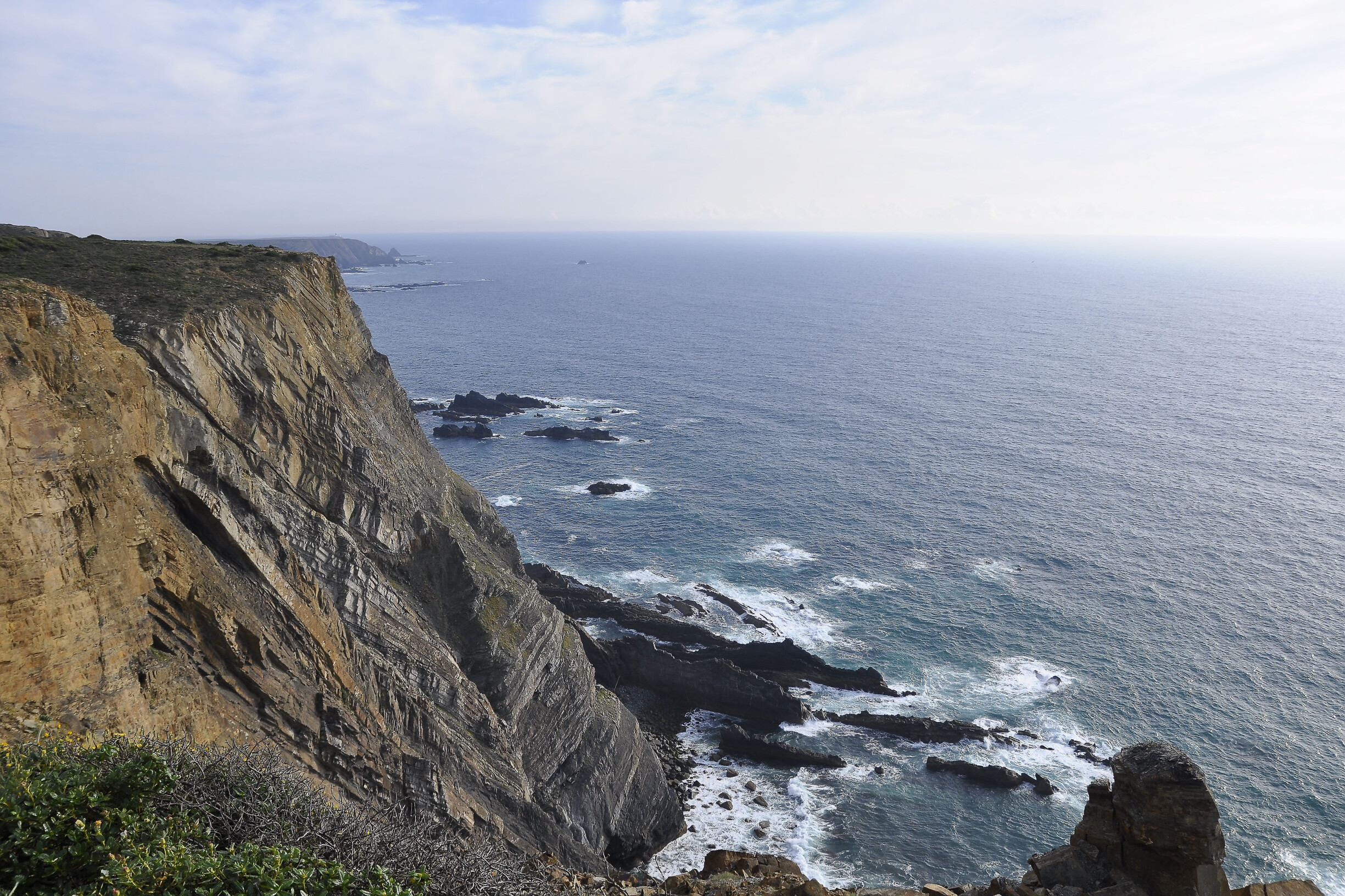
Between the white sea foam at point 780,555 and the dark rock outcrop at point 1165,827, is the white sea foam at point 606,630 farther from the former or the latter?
the dark rock outcrop at point 1165,827

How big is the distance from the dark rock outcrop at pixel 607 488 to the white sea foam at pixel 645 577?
63.5ft

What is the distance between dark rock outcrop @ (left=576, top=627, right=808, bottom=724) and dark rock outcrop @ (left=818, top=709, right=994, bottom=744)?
14.2 ft

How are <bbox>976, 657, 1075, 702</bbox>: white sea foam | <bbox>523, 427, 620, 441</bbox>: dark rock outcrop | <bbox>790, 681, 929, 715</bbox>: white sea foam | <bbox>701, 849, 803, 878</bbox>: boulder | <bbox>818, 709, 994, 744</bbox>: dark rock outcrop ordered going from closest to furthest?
<bbox>701, 849, 803, 878</bbox>: boulder, <bbox>818, 709, 994, 744</bbox>: dark rock outcrop, <bbox>790, 681, 929, 715</bbox>: white sea foam, <bbox>976, 657, 1075, 702</bbox>: white sea foam, <bbox>523, 427, 620, 441</bbox>: dark rock outcrop

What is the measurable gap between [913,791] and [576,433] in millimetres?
76735

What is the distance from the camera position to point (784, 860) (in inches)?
1246

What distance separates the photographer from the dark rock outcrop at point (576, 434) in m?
115

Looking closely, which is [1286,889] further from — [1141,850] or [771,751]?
[771,751]

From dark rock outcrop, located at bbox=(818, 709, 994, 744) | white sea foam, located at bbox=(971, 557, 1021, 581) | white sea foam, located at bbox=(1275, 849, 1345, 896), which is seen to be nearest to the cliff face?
dark rock outcrop, located at bbox=(818, 709, 994, 744)

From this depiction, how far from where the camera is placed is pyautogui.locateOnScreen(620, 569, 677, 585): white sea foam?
7438cm

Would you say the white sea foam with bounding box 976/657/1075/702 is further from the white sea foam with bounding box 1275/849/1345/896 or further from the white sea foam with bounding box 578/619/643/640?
the white sea foam with bounding box 578/619/643/640

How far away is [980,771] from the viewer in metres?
51.0

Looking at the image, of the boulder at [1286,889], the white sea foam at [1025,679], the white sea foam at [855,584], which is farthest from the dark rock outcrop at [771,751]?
the boulder at [1286,889]

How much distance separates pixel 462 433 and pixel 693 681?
6967 centimetres

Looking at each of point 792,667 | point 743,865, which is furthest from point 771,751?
point 743,865
